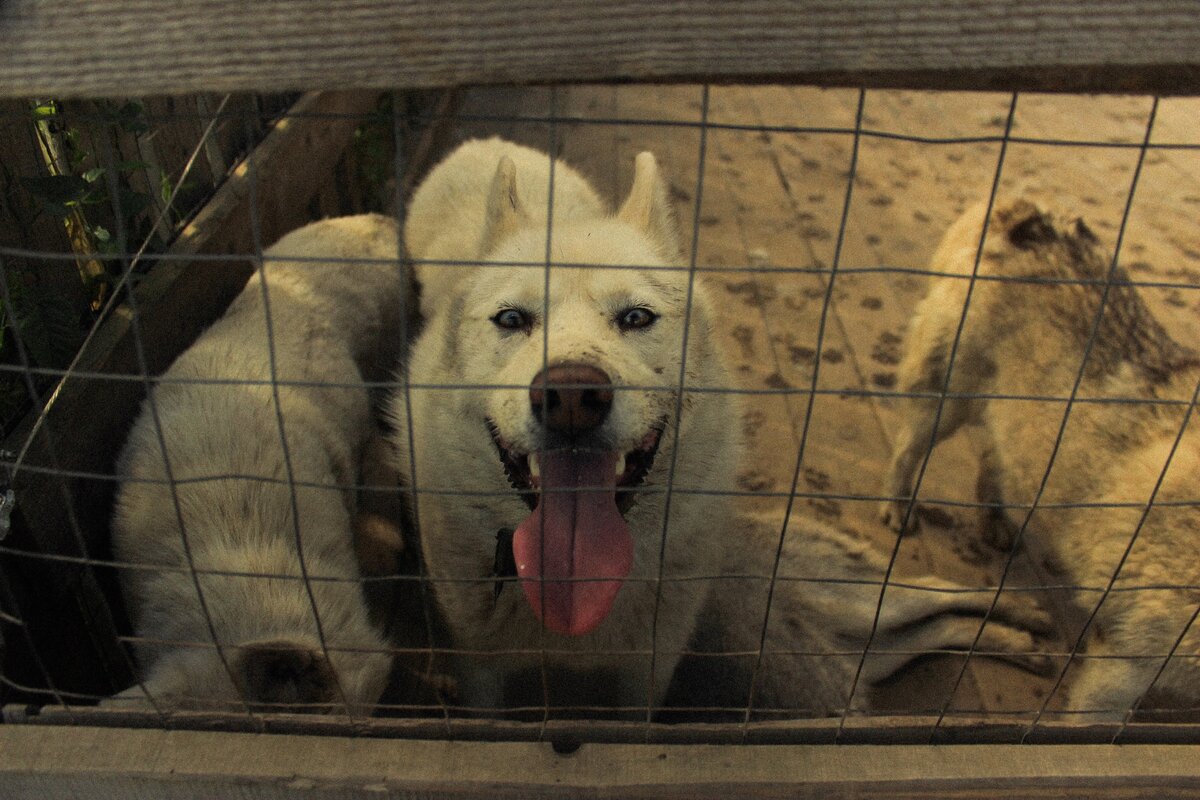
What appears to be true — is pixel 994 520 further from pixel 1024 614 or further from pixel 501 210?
pixel 501 210

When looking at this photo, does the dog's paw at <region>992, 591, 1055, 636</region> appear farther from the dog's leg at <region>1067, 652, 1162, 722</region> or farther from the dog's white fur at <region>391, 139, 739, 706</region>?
the dog's white fur at <region>391, 139, 739, 706</region>

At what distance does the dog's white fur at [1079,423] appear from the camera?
277 centimetres

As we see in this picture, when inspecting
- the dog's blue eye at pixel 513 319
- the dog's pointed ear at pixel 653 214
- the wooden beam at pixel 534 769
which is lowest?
the wooden beam at pixel 534 769

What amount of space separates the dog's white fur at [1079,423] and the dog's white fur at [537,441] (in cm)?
108

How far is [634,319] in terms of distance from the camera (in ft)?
7.75

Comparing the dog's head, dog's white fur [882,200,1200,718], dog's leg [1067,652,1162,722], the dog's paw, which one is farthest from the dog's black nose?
the dog's paw

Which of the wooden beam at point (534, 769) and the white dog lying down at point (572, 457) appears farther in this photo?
the white dog lying down at point (572, 457)

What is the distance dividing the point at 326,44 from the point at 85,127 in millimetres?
2294

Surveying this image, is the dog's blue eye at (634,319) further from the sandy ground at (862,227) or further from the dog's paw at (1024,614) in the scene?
the dog's paw at (1024,614)

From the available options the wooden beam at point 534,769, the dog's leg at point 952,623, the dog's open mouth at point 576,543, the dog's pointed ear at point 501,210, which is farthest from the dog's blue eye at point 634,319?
the dog's leg at point 952,623

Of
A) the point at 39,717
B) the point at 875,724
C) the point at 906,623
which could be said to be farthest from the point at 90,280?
the point at 906,623

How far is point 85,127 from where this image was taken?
3062 mm

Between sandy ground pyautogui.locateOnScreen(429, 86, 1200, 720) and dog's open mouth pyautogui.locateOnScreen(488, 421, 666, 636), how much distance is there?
959mm

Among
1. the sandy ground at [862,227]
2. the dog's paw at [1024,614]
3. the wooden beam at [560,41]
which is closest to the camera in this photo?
the wooden beam at [560,41]
